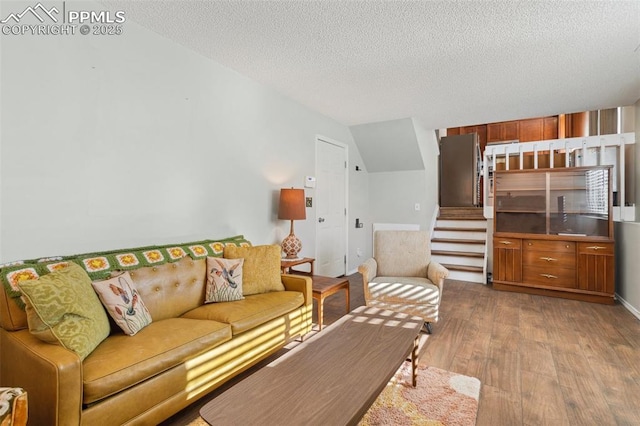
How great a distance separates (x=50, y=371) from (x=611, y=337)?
13.2 feet

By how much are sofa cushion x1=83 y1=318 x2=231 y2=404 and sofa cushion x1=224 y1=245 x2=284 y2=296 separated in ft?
2.00

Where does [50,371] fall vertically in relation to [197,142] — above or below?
below

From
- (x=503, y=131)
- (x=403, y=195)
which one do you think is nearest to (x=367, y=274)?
(x=403, y=195)

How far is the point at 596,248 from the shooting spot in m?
3.92

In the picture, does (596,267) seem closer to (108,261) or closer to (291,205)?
(291,205)

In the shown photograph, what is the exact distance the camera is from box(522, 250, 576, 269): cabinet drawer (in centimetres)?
408

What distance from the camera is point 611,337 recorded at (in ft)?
9.40

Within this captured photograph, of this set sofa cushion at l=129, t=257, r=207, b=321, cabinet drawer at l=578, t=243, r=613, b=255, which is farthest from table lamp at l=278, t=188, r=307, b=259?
cabinet drawer at l=578, t=243, r=613, b=255

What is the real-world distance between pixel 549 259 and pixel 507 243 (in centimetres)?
51

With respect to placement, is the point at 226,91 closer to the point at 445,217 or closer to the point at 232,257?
the point at 232,257

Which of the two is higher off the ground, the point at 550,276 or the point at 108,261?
the point at 108,261

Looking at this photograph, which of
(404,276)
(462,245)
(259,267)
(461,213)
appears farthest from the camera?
(461,213)

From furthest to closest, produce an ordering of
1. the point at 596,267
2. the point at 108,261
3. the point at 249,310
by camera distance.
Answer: the point at 596,267 < the point at 249,310 < the point at 108,261

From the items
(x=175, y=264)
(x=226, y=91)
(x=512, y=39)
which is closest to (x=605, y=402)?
(x=512, y=39)
